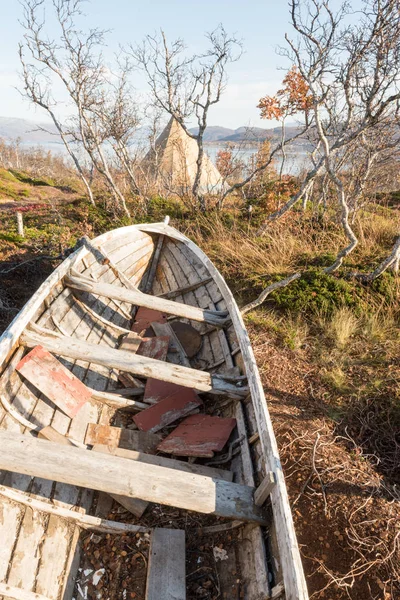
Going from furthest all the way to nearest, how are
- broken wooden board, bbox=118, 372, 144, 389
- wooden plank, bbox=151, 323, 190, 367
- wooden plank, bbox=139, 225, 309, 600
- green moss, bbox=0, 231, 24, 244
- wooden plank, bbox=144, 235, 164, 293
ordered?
green moss, bbox=0, 231, 24, 244 < wooden plank, bbox=144, 235, 164, 293 < wooden plank, bbox=151, 323, 190, 367 < broken wooden board, bbox=118, 372, 144, 389 < wooden plank, bbox=139, 225, 309, 600

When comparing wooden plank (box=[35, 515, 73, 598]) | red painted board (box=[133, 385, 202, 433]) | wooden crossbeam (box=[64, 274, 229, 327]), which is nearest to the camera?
wooden plank (box=[35, 515, 73, 598])

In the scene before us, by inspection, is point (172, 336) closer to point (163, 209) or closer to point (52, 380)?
point (52, 380)

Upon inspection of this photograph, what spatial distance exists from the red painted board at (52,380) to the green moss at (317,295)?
378cm

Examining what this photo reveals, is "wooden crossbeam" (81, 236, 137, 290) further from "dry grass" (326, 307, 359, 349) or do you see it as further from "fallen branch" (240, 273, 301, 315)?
"dry grass" (326, 307, 359, 349)

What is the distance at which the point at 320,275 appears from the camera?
632 cm

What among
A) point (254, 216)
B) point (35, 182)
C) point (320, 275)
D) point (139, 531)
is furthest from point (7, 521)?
point (35, 182)

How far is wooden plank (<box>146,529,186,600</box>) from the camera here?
2209 mm

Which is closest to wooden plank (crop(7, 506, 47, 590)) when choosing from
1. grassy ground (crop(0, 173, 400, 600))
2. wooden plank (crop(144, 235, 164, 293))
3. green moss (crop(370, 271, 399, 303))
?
grassy ground (crop(0, 173, 400, 600))

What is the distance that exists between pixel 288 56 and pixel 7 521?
814cm

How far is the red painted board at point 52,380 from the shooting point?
121 inches

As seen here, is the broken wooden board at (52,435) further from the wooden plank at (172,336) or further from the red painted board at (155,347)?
A: the wooden plank at (172,336)

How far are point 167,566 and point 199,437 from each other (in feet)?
3.44

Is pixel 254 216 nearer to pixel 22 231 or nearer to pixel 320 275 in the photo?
pixel 320 275

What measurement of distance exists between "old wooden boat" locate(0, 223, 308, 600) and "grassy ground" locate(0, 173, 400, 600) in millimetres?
790
